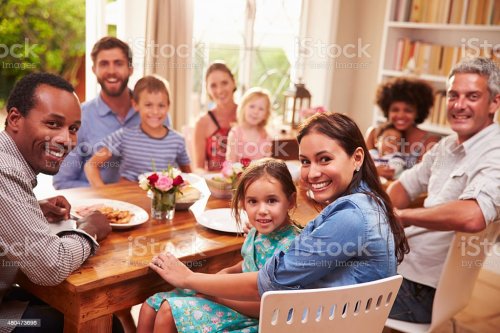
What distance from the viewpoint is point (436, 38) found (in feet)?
15.9

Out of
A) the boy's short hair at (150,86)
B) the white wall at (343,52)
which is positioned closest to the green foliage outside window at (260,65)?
the white wall at (343,52)

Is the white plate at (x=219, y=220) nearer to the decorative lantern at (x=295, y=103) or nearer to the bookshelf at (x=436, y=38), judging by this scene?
the decorative lantern at (x=295, y=103)

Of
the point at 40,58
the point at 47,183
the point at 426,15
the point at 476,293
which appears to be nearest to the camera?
the point at 476,293

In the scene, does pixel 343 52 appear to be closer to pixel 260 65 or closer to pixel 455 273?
pixel 260 65

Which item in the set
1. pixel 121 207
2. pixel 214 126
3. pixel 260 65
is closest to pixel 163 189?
pixel 121 207

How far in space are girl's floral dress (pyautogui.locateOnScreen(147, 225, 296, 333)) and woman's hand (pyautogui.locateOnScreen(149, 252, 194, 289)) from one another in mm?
66

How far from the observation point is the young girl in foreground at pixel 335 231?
1.41 metres

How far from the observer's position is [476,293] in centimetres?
357

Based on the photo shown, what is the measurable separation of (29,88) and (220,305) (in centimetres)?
87

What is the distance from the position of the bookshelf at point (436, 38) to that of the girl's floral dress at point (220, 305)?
10.4ft

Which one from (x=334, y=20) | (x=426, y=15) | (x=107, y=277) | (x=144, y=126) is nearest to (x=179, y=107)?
(x=144, y=126)

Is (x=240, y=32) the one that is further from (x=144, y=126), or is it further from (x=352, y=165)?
(x=352, y=165)

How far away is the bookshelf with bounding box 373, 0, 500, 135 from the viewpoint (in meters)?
4.41

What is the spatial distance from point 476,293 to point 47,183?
3.07 metres
